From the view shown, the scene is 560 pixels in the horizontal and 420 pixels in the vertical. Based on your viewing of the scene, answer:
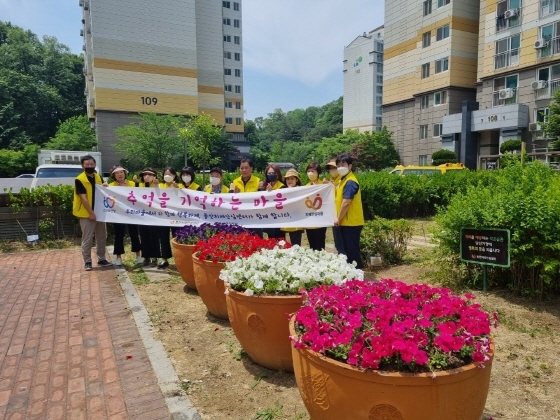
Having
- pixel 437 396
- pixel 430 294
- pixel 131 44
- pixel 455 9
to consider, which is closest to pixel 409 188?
pixel 430 294

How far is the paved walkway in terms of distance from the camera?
2920 millimetres

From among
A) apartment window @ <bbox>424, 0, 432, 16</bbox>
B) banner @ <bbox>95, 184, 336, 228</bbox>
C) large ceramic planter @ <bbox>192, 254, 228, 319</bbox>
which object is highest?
apartment window @ <bbox>424, 0, 432, 16</bbox>

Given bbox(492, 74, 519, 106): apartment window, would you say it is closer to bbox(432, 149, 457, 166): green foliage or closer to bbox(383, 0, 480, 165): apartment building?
bbox(383, 0, 480, 165): apartment building

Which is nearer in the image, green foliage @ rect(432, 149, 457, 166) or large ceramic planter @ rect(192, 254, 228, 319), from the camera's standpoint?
large ceramic planter @ rect(192, 254, 228, 319)

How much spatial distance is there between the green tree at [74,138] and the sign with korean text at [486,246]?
3829 centimetres

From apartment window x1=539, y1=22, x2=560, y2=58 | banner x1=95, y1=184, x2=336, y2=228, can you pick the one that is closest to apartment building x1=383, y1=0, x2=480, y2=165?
apartment window x1=539, y1=22, x2=560, y2=58

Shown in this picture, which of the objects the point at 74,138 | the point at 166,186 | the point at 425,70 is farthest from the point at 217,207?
the point at 74,138

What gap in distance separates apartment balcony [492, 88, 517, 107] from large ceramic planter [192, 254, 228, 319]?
29.3 meters

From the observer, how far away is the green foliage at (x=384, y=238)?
21.2 ft

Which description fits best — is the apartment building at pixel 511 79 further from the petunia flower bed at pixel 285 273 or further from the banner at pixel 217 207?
the petunia flower bed at pixel 285 273

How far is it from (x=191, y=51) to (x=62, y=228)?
3979cm

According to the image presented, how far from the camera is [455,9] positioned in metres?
30.0

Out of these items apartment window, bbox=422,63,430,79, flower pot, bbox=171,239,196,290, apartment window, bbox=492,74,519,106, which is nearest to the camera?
flower pot, bbox=171,239,196,290

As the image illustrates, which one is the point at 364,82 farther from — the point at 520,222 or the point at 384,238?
the point at 520,222
